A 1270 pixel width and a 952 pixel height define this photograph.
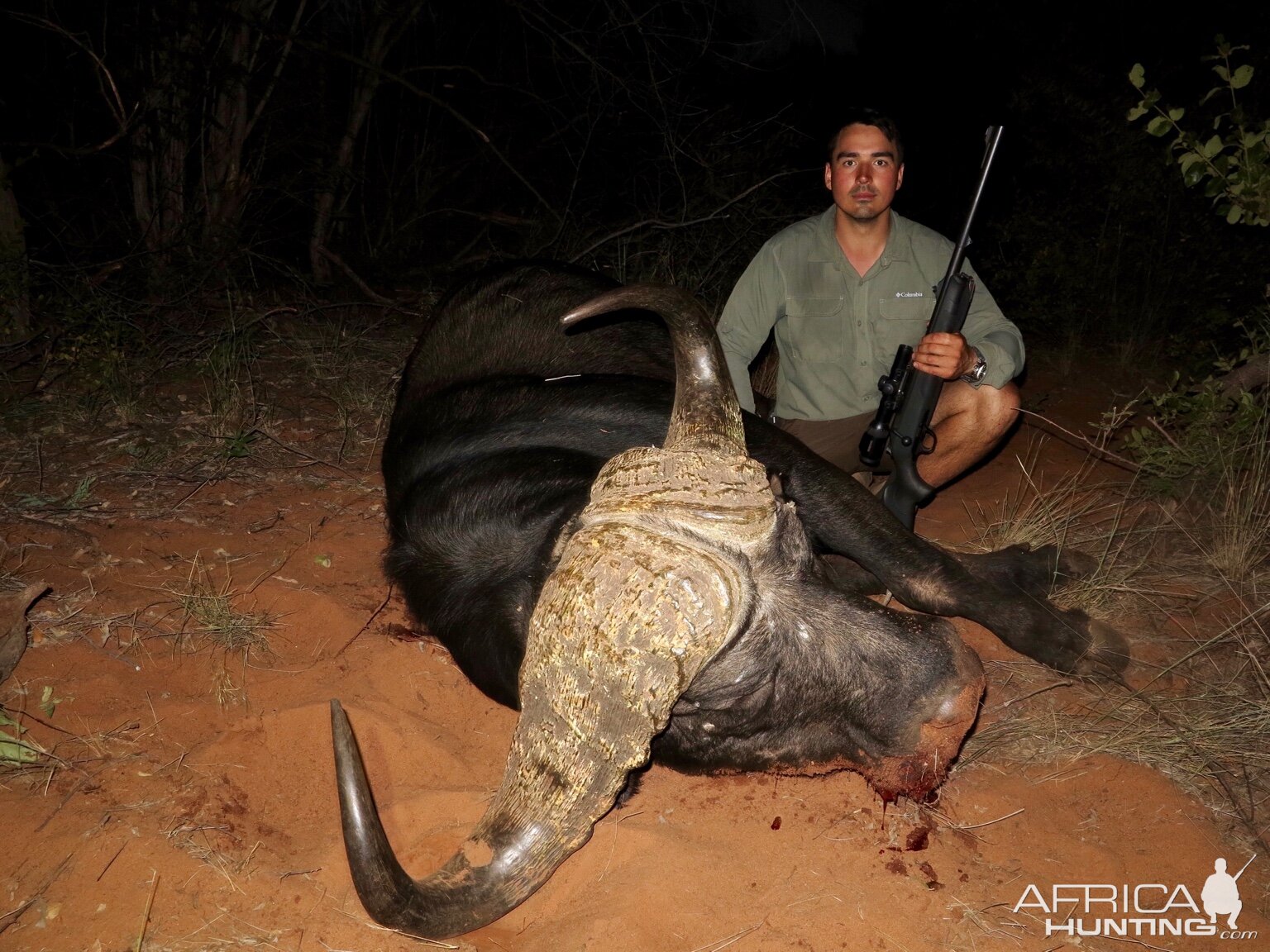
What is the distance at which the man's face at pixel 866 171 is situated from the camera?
3.73 m

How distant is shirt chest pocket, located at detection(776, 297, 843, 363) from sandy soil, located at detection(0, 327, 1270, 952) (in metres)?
1.33

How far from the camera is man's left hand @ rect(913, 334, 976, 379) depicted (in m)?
3.56

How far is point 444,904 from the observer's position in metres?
1.80

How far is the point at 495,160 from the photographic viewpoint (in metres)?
9.05

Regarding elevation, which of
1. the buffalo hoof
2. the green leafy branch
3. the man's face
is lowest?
the buffalo hoof

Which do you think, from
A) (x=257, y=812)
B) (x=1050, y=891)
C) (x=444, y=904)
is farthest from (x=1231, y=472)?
(x=257, y=812)

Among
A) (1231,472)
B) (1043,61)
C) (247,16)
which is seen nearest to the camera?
(1231,472)

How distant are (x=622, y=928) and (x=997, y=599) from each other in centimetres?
162

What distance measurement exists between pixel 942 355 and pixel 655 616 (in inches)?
83.5

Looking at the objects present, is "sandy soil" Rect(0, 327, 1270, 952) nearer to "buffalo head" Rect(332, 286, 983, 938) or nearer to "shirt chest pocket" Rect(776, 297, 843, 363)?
"buffalo head" Rect(332, 286, 983, 938)

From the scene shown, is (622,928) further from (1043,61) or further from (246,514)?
(1043,61)

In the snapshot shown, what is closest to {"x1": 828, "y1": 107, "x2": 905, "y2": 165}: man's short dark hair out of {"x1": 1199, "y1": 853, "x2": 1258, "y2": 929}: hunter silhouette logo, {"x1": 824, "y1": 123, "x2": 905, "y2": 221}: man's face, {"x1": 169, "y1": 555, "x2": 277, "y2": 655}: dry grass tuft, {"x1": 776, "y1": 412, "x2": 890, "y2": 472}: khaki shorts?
{"x1": 824, "y1": 123, "x2": 905, "y2": 221}: man's face

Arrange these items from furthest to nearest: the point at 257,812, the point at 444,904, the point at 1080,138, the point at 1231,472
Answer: the point at 1080,138 → the point at 1231,472 → the point at 257,812 → the point at 444,904

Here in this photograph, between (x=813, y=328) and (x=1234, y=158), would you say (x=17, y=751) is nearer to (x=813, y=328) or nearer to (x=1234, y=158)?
(x=813, y=328)
